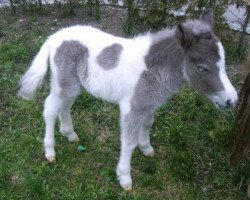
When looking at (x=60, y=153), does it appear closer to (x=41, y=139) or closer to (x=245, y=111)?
(x=41, y=139)

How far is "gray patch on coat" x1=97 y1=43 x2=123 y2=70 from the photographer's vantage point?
159 inches

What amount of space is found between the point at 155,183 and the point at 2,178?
160 cm

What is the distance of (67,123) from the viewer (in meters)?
4.89

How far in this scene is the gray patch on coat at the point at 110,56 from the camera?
404 centimetres

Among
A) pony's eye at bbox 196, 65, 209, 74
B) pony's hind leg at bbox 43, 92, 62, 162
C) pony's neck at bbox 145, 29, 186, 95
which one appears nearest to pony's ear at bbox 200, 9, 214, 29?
pony's neck at bbox 145, 29, 186, 95

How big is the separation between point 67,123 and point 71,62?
95 centimetres

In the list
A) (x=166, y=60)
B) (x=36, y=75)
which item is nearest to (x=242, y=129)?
(x=166, y=60)

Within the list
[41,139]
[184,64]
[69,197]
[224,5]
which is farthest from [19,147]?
[224,5]

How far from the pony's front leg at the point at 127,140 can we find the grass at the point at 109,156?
0.14m

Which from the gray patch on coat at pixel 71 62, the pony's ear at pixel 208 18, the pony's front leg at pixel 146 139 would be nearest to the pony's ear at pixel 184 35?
the pony's ear at pixel 208 18

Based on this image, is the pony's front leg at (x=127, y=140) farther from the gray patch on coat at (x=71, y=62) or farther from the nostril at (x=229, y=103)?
the nostril at (x=229, y=103)

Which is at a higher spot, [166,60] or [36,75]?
[166,60]

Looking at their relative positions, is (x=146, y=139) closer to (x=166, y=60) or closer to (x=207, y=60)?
(x=166, y=60)

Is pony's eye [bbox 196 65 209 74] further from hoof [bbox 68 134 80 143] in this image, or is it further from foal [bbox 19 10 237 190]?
hoof [bbox 68 134 80 143]
